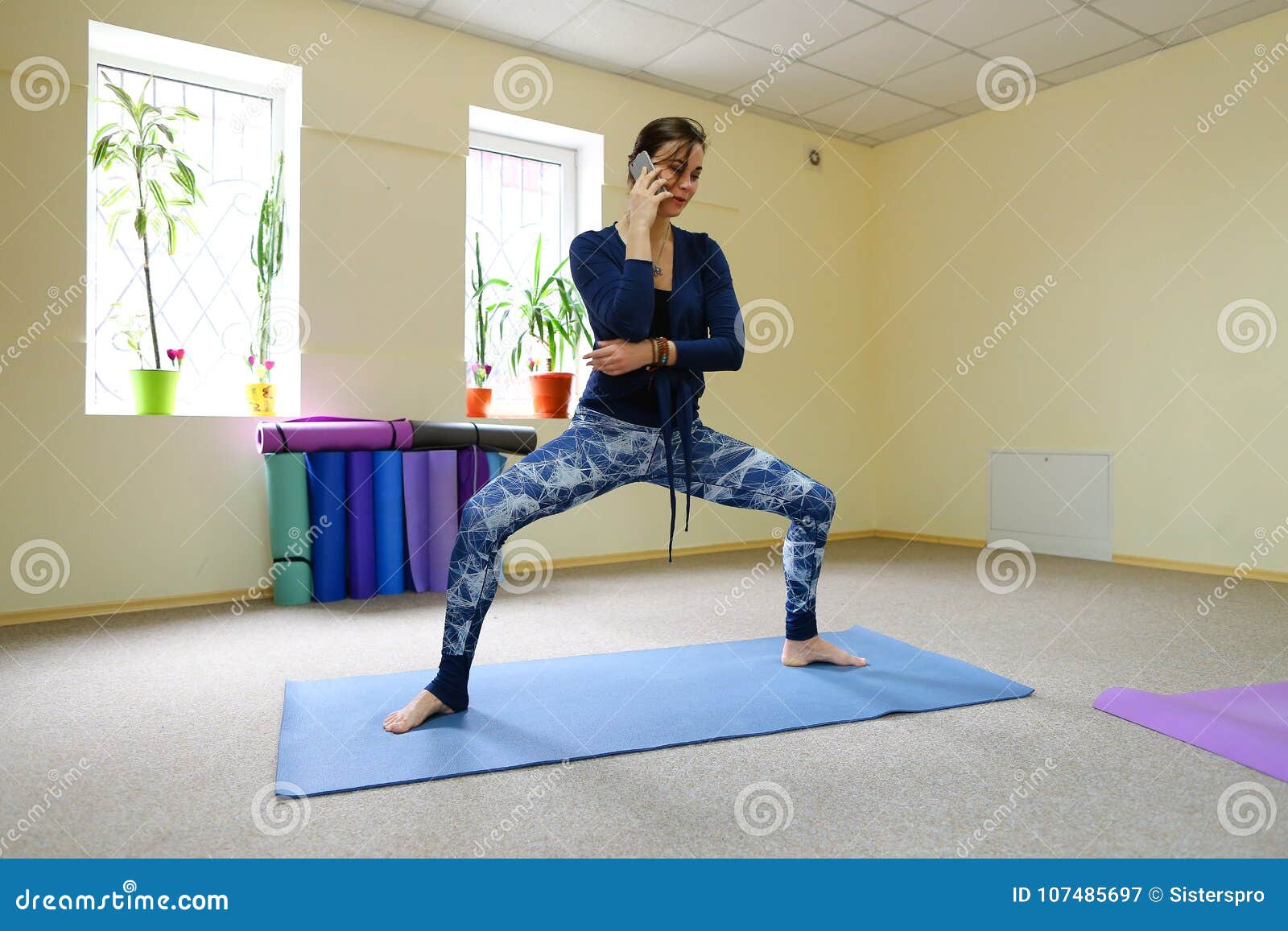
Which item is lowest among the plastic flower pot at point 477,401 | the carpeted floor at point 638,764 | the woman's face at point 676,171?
the carpeted floor at point 638,764

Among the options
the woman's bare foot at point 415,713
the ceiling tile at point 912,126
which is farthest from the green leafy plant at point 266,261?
the ceiling tile at point 912,126

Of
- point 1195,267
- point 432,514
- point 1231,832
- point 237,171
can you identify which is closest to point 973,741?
point 1231,832

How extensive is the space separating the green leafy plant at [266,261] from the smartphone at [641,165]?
2.08m

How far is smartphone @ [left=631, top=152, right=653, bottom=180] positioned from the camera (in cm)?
205

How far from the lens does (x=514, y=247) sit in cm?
455

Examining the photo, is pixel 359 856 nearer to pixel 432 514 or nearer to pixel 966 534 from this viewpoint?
pixel 432 514

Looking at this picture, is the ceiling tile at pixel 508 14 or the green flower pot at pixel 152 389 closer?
the green flower pot at pixel 152 389

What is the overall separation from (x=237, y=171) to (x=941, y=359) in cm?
389

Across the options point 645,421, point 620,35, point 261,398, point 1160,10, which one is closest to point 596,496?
point 645,421

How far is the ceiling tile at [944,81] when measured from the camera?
4.43 m

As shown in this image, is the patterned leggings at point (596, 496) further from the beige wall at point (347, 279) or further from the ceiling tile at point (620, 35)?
the ceiling tile at point (620, 35)

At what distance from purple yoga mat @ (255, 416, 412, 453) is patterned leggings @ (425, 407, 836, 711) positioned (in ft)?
4.82

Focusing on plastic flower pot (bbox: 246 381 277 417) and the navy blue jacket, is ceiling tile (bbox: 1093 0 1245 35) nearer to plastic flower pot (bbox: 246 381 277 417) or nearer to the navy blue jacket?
the navy blue jacket

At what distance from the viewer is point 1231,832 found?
1.41 meters
